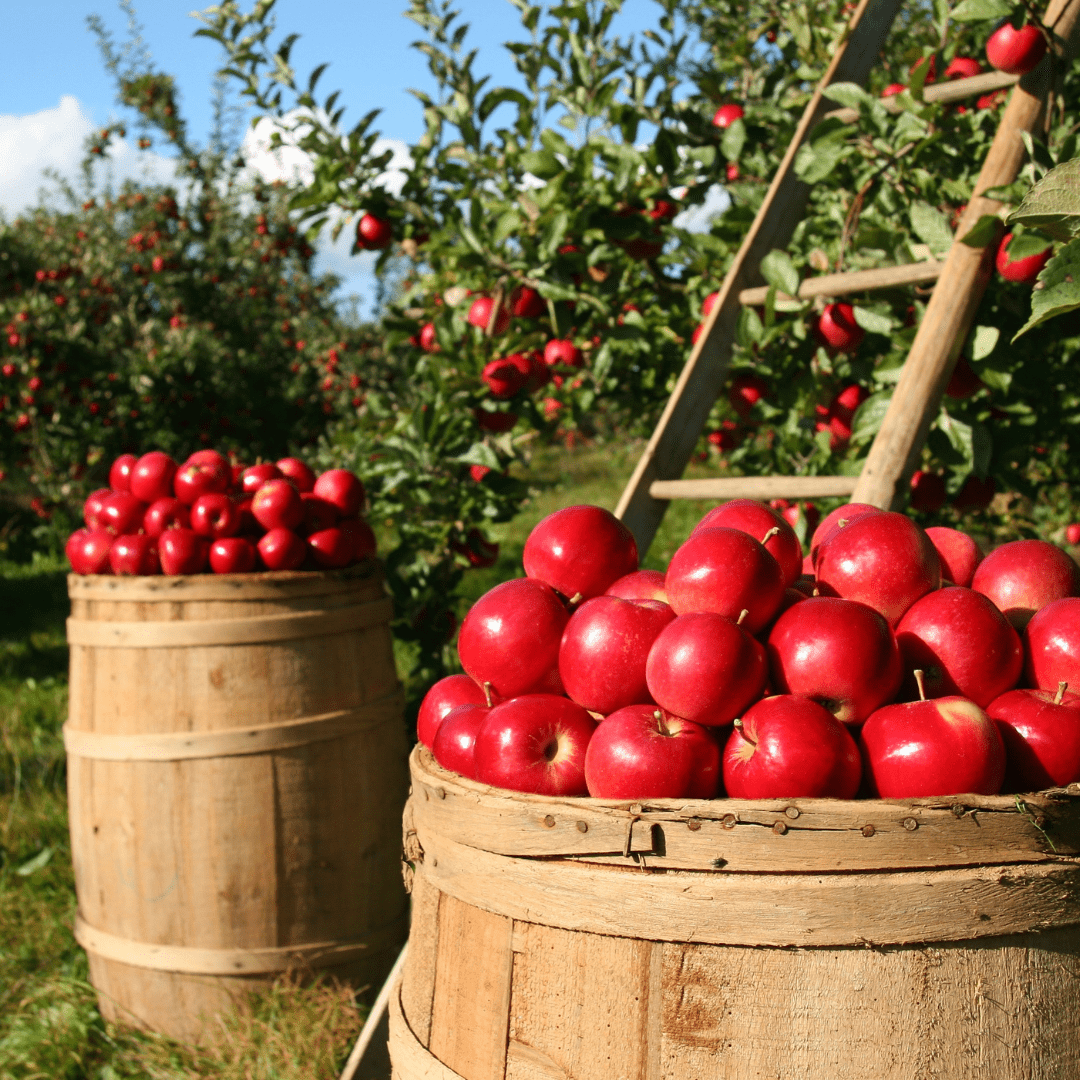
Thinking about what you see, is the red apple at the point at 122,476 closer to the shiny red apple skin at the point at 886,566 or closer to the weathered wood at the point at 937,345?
the weathered wood at the point at 937,345

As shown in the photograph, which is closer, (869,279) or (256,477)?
(869,279)

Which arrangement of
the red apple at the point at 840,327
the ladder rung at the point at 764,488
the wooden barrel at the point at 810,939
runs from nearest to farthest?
the wooden barrel at the point at 810,939, the ladder rung at the point at 764,488, the red apple at the point at 840,327

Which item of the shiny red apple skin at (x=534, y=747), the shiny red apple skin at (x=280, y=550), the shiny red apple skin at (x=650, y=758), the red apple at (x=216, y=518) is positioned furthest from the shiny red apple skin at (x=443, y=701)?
the red apple at (x=216, y=518)

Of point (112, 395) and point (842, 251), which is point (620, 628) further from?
point (112, 395)

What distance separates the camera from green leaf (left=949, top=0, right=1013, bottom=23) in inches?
76.0

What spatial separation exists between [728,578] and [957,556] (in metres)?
0.41

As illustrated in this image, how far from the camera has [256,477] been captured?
2.55 metres

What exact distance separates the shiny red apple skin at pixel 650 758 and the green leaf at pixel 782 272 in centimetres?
148

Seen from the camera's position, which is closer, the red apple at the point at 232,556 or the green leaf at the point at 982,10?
the green leaf at the point at 982,10

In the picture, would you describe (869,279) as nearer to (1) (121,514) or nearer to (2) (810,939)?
(2) (810,939)

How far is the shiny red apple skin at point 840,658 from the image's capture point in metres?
0.99

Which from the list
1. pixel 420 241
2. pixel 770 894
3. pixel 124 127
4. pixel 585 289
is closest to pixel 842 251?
pixel 585 289

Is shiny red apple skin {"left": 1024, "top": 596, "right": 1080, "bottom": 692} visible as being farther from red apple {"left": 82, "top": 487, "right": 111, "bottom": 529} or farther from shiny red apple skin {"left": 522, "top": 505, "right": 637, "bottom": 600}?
red apple {"left": 82, "top": 487, "right": 111, "bottom": 529}

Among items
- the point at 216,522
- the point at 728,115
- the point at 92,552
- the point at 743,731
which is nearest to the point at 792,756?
the point at 743,731
